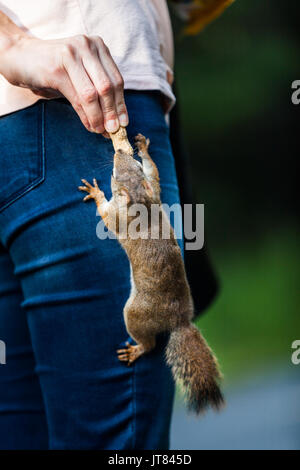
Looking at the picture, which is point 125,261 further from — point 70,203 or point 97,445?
point 97,445

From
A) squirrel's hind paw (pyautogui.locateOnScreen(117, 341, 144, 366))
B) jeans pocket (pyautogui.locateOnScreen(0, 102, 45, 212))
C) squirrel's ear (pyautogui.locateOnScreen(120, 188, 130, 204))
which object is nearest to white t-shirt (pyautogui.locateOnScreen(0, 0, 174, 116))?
jeans pocket (pyautogui.locateOnScreen(0, 102, 45, 212))

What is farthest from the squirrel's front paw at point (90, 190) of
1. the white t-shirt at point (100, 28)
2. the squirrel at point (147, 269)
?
the white t-shirt at point (100, 28)

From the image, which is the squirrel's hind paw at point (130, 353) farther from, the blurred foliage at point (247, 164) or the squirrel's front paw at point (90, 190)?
the blurred foliage at point (247, 164)

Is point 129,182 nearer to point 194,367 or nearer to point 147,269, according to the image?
point 147,269

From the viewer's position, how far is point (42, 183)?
0.56m

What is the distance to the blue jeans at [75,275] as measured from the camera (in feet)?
1.81

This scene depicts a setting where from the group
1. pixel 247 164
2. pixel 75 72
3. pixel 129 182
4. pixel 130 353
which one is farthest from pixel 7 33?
pixel 247 164

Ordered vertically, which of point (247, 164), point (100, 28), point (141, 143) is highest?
point (100, 28)

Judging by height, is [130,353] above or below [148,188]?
below

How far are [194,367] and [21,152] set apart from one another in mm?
311

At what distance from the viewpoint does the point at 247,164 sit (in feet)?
9.02

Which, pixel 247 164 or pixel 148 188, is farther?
pixel 247 164

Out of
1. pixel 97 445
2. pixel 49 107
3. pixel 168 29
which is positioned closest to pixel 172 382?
pixel 97 445

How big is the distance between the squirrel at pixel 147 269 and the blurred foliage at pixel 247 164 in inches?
72.4
